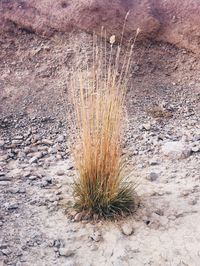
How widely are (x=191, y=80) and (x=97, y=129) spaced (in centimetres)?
240

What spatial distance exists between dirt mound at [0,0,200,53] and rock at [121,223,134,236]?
2789mm

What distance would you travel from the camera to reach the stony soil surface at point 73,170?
10.5ft

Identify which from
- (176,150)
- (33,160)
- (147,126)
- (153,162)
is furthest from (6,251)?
(147,126)

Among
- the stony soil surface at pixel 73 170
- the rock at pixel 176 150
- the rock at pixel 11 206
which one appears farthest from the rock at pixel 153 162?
the rock at pixel 11 206

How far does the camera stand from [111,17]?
18.2 ft

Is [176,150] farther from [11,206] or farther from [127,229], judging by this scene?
[11,206]

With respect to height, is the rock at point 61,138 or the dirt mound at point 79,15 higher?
the dirt mound at point 79,15

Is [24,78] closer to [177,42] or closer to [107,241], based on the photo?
[177,42]

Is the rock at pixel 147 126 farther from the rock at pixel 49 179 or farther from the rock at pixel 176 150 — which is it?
the rock at pixel 49 179

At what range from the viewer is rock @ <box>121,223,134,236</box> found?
10.9ft

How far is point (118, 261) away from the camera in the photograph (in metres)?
3.10

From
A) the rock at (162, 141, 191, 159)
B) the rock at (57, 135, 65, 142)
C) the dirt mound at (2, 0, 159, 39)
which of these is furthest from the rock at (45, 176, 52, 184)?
the dirt mound at (2, 0, 159, 39)

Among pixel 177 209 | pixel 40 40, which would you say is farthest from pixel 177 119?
pixel 40 40

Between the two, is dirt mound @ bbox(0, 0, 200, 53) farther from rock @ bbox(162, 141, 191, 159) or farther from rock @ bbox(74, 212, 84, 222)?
rock @ bbox(74, 212, 84, 222)
